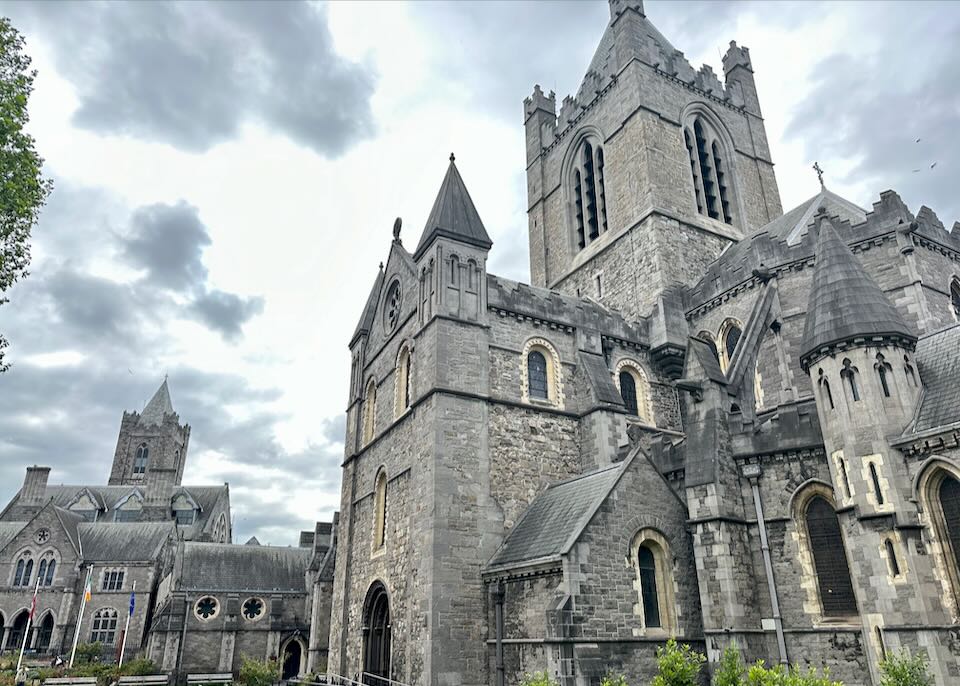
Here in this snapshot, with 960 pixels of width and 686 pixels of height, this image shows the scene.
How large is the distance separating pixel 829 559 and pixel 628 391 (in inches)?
373

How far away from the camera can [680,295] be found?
84.1 ft

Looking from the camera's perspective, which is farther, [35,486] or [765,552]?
[35,486]

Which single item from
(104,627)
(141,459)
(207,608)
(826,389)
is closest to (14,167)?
(826,389)

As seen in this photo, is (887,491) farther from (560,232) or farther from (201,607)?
(201,607)

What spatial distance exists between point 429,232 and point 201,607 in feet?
100

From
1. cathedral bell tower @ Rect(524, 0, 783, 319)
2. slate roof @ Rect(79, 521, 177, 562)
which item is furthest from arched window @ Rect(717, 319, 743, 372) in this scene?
slate roof @ Rect(79, 521, 177, 562)

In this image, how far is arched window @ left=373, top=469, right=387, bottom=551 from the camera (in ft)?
72.4

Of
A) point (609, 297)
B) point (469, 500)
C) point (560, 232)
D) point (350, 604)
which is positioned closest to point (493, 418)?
point (469, 500)

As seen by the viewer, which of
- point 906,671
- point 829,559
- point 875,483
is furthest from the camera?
point 829,559

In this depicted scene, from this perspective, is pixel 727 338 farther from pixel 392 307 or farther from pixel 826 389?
pixel 392 307

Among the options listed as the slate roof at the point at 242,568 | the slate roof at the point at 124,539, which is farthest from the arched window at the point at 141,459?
the slate roof at the point at 242,568

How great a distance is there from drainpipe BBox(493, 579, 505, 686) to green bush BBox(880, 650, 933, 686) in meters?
8.24

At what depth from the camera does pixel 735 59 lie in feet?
122

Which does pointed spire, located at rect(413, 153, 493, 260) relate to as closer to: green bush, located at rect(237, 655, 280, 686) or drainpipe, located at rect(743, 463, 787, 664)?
drainpipe, located at rect(743, 463, 787, 664)
